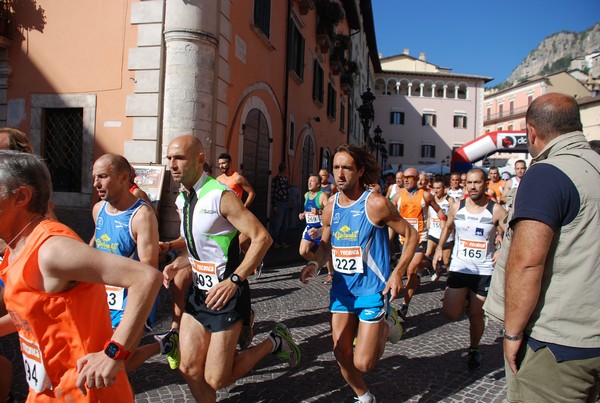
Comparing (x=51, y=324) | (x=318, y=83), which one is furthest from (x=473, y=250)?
(x=318, y=83)

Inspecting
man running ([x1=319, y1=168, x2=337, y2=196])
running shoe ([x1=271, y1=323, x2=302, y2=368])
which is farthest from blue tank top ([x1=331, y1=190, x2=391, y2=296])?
man running ([x1=319, y1=168, x2=337, y2=196])

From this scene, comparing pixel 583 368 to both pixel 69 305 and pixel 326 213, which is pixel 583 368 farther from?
pixel 326 213

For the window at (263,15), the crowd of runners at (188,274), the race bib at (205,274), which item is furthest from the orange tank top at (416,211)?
the window at (263,15)

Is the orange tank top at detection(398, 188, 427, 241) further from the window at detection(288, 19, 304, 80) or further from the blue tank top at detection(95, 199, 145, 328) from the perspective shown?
the window at detection(288, 19, 304, 80)

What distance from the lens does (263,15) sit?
38.9 ft

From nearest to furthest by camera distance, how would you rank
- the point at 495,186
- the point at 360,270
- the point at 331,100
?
the point at 360,270 < the point at 495,186 < the point at 331,100

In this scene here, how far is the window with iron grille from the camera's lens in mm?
9297

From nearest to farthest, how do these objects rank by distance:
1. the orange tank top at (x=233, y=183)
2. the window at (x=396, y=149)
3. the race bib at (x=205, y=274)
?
the race bib at (x=205, y=274), the orange tank top at (x=233, y=183), the window at (x=396, y=149)

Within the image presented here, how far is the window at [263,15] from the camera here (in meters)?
11.3

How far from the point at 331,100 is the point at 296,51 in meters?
7.94

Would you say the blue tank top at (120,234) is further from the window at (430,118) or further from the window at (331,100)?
the window at (430,118)

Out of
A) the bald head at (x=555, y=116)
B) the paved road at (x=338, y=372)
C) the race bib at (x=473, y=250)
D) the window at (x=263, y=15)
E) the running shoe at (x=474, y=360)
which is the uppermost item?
the window at (x=263, y=15)

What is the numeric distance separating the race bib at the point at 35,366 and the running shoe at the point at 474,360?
3681 millimetres

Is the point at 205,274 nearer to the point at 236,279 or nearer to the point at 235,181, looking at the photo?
the point at 236,279
